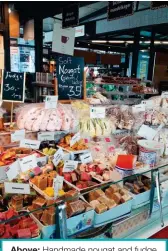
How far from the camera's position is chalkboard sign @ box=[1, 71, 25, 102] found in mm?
2703

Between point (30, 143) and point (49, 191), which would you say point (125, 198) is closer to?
point (49, 191)

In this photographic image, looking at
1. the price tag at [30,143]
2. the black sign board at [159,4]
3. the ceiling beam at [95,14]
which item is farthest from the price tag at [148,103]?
the ceiling beam at [95,14]

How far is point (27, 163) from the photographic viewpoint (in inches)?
80.5

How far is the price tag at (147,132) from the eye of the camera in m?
2.74

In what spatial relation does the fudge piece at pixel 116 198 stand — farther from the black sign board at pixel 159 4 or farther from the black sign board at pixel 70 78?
the black sign board at pixel 159 4

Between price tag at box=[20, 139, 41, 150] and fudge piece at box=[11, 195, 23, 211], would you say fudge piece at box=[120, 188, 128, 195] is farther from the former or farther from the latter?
price tag at box=[20, 139, 41, 150]

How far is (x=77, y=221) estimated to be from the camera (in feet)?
5.01

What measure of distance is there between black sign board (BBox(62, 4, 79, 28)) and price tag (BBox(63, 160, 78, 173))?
4982 millimetres

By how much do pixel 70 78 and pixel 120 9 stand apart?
7.51 feet

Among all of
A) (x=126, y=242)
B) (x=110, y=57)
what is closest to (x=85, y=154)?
(x=126, y=242)

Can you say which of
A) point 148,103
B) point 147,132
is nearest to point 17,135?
point 147,132

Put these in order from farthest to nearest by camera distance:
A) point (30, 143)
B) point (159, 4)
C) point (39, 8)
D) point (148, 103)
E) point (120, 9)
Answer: point (39, 8) → point (120, 9) → point (159, 4) → point (148, 103) → point (30, 143)

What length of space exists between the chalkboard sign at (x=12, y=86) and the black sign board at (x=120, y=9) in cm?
284

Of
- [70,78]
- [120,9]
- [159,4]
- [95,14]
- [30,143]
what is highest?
[95,14]
